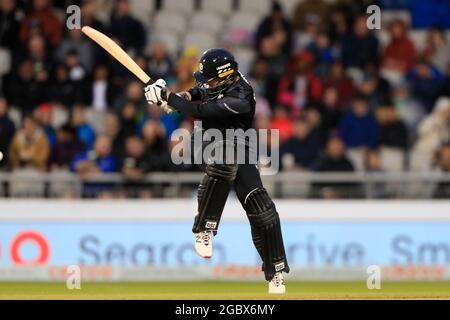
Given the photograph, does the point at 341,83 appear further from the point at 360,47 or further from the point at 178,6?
the point at 178,6

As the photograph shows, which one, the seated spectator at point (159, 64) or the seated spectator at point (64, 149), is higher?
the seated spectator at point (159, 64)

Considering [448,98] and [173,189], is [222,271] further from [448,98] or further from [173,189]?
[448,98]

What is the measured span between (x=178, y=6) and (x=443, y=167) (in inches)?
269

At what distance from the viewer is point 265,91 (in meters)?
23.8

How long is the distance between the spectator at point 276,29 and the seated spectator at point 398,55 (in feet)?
6.08

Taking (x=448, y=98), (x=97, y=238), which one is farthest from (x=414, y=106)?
(x=97, y=238)

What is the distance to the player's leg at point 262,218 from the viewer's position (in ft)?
47.1

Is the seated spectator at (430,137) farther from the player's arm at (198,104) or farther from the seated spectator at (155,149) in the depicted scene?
the player's arm at (198,104)

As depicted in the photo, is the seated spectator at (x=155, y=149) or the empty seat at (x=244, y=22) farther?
the empty seat at (x=244, y=22)

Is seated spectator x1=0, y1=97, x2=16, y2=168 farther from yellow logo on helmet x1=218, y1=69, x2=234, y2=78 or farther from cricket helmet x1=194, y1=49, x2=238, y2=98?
yellow logo on helmet x1=218, y1=69, x2=234, y2=78

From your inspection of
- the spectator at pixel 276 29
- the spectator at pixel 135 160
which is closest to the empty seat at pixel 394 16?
the spectator at pixel 276 29

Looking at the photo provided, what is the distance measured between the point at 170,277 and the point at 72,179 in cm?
230

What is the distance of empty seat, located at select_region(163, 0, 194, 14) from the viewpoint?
26.0m

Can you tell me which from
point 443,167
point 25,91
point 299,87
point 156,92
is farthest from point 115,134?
point 156,92
